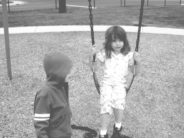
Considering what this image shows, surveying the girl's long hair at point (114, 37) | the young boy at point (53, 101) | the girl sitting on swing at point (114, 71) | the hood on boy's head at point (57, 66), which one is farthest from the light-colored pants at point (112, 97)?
the hood on boy's head at point (57, 66)

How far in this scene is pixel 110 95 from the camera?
364cm

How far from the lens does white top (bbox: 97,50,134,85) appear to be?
11.9 feet

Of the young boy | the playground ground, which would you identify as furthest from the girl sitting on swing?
the young boy

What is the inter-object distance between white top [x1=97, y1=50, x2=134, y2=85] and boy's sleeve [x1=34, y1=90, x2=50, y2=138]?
1.30 metres

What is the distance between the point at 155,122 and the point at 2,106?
202 centimetres

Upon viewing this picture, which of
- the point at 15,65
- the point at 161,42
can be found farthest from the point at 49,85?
the point at 161,42

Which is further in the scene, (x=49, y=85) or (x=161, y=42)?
(x=161, y=42)

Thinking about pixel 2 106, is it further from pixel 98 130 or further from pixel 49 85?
pixel 49 85

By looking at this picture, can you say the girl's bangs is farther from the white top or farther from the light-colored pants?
the light-colored pants

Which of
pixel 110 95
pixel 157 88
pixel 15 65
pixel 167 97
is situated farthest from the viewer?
pixel 15 65

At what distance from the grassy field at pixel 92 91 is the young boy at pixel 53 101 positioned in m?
1.39

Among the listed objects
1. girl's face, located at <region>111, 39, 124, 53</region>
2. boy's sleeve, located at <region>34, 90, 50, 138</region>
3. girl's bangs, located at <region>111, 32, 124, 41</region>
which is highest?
girl's bangs, located at <region>111, 32, 124, 41</region>

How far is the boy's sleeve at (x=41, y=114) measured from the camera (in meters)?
2.42

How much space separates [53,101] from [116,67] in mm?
1289
